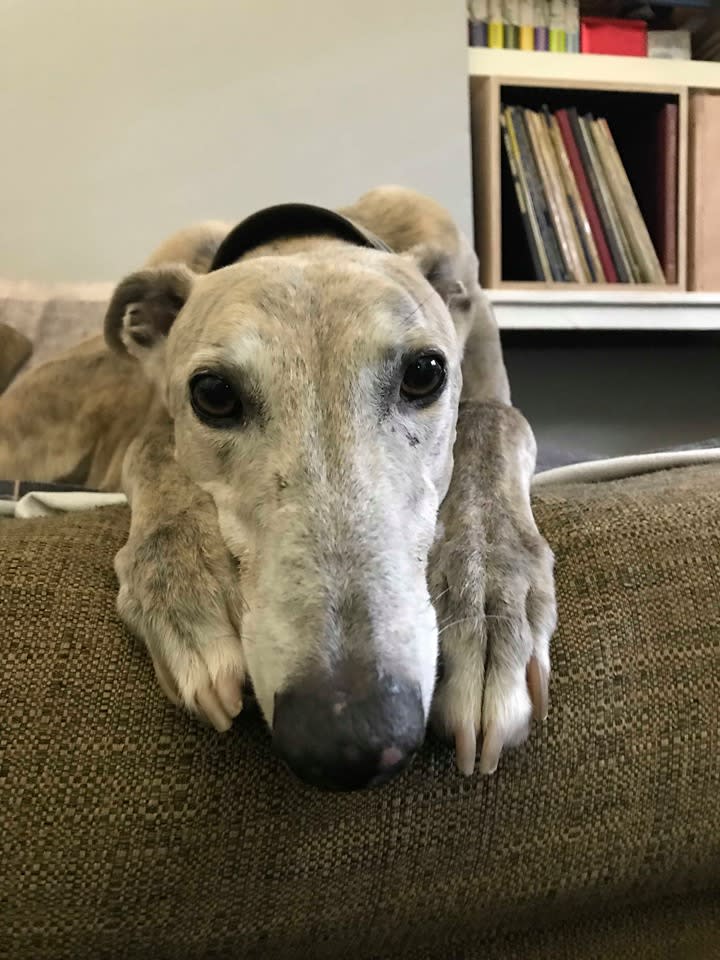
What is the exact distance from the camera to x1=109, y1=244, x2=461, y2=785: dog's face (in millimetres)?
538

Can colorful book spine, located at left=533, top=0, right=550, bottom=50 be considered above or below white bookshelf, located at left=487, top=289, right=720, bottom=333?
above

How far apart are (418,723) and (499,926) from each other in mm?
350

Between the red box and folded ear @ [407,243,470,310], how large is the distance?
1.59 m

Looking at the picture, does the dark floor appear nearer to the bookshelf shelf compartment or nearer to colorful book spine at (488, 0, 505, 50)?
the bookshelf shelf compartment

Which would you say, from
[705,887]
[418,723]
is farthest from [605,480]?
[418,723]

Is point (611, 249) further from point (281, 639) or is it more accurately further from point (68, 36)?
point (281, 639)

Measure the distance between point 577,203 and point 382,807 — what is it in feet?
A: 6.46

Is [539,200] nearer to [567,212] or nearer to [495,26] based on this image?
[567,212]

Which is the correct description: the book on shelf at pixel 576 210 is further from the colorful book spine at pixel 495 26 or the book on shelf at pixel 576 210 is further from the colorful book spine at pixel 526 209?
the colorful book spine at pixel 495 26

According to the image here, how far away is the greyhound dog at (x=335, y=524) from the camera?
563mm

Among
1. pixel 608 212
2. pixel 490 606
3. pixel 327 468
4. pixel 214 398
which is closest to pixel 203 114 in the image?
pixel 608 212

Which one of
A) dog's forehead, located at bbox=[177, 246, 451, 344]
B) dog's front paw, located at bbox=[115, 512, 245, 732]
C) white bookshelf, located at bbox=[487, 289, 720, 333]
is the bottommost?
white bookshelf, located at bbox=[487, 289, 720, 333]

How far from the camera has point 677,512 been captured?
0.81m

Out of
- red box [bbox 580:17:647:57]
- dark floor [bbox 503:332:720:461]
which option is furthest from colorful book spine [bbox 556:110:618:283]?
dark floor [bbox 503:332:720:461]
